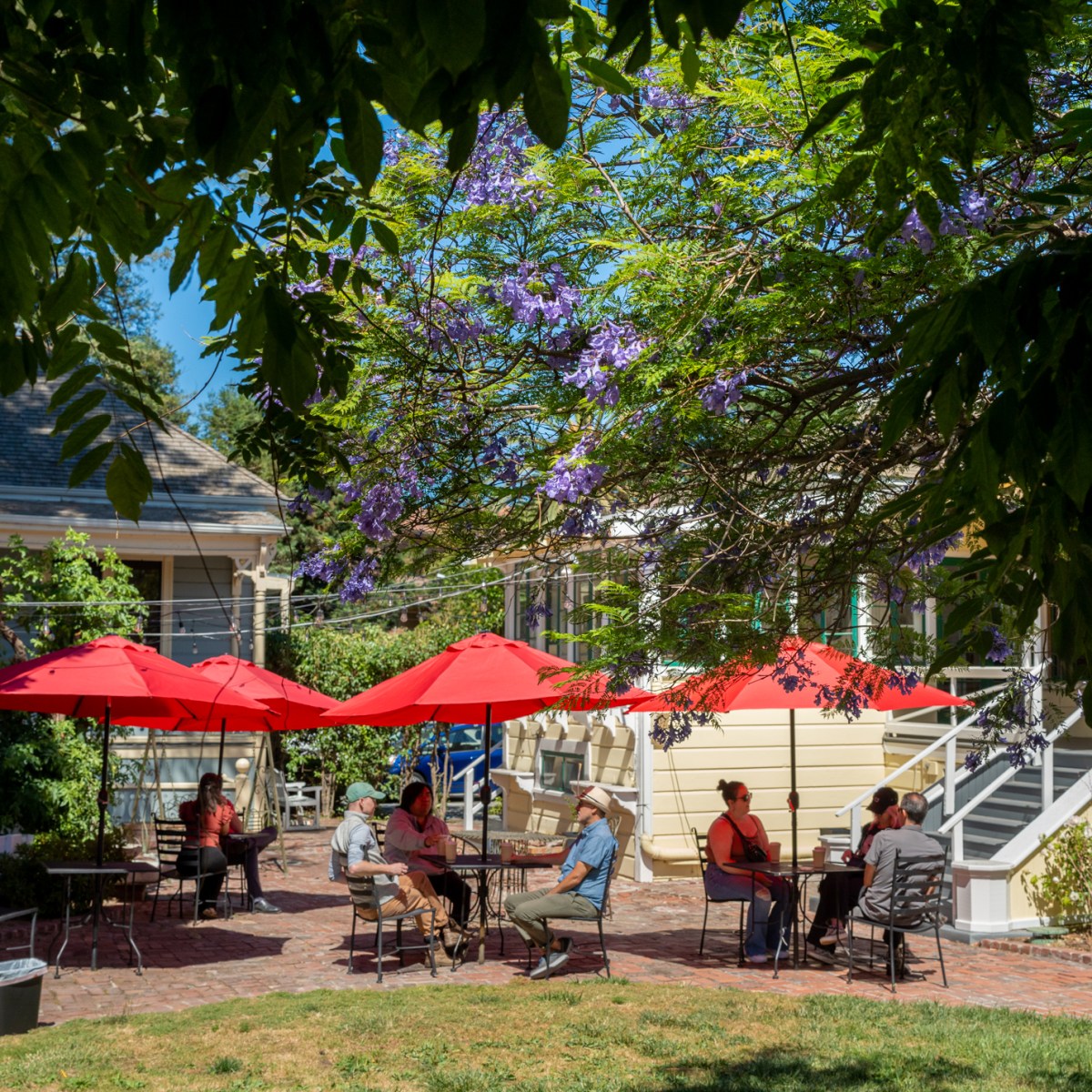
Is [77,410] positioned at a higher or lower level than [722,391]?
lower

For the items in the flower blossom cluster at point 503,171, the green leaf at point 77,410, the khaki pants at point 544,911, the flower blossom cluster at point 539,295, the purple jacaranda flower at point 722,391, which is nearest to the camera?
the green leaf at point 77,410

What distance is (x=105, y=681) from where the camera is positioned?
1137cm

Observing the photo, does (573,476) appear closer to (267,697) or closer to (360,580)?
(360,580)

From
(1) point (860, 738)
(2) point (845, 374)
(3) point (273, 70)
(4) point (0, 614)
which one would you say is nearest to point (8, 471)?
(4) point (0, 614)

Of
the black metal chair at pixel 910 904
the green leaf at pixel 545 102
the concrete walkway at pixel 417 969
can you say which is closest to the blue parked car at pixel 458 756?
the concrete walkway at pixel 417 969

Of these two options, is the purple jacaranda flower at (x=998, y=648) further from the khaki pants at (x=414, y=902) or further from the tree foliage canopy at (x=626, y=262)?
the khaki pants at (x=414, y=902)

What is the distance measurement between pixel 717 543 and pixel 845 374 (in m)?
1.26

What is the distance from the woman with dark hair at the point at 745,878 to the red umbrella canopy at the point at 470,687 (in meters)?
1.36

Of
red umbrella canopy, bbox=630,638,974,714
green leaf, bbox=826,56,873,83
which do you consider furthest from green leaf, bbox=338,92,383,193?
red umbrella canopy, bbox=630,638,974,714

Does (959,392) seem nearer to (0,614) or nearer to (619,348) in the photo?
(619,348)

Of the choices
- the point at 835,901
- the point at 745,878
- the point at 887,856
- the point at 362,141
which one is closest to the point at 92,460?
the point at 362,141

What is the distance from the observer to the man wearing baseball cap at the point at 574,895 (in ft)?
35.1

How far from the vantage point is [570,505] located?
668 cm

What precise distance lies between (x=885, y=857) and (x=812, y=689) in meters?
1.57
